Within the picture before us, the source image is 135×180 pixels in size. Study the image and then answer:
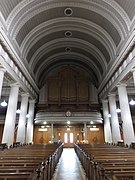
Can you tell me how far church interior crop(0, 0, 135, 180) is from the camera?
Result: 671cm

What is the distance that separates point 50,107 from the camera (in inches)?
796

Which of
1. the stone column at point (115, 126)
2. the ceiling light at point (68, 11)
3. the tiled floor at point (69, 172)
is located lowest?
the tiled floor at point (69, 172)

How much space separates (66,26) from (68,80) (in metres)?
8.03

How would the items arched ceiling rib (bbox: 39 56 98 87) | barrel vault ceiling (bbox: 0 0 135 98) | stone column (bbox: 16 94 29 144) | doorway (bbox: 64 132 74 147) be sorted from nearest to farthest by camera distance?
barrel vault ceiling (bbox: 0 0 135 98)
stone column (bbox: 16 94 29 144)
doorway (bbox: 64 132 74 147)
arched ceiling rib (bbox: 39 56 98 87)

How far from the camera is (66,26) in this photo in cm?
1370

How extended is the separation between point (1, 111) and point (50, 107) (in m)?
6.34

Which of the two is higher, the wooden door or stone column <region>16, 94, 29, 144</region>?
stone column <region>16, 94, 29, 144</region>

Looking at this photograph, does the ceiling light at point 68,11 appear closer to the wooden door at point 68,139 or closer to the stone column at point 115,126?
the stone column at point 115,126

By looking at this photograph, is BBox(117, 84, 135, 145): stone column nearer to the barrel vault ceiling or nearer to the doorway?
the barrel vault ceiling

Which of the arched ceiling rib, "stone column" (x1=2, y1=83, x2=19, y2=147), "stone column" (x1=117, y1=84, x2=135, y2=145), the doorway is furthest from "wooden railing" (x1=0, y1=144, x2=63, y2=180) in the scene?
the arched ceiling rib

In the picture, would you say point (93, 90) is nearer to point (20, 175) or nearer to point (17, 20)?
point (17, 20)

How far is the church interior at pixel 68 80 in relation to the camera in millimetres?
A: 6715

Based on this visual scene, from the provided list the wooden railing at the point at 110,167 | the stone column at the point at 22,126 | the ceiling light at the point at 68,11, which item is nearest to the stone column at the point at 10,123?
the stone column at the point at 22,126

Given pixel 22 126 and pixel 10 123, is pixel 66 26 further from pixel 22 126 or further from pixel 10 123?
pixel 22 126
